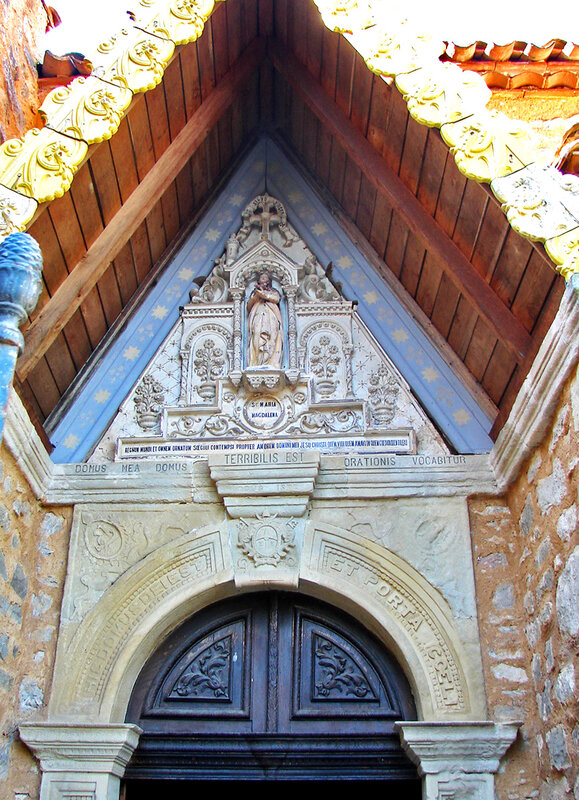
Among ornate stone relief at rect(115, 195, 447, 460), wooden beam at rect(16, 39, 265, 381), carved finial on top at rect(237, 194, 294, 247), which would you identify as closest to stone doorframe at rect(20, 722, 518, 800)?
ornate stone relief at rect(115, 195, 447, 460)

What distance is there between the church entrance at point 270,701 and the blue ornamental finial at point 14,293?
170cm

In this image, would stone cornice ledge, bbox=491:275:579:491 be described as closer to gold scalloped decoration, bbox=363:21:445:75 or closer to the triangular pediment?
the triangular pediment

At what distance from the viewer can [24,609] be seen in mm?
3879

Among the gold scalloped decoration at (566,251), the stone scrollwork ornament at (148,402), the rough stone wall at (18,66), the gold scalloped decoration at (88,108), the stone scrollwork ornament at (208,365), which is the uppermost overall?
the rough stone wall at (18,66)

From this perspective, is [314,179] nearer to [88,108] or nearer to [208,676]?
[88,108]

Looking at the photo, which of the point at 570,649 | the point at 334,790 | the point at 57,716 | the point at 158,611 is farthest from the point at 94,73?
the point at 334,790

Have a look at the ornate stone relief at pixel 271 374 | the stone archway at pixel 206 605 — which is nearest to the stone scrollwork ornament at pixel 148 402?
the ornate stone relief at pixel 271 374

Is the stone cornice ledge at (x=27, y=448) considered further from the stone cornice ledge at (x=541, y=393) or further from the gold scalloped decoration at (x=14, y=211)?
the stone cornice ledge at (x=541, y=393)

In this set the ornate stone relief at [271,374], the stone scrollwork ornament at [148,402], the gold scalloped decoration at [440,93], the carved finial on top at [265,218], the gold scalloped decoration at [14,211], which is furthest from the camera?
the carved finial on top at [265,218]

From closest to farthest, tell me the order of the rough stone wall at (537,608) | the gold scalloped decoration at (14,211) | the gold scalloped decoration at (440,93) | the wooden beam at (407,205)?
1. the rough stone wall at (537,608)
2. the gold scalloped decoration at (14,211)
3. the gold scalloped decoration at (440,93)
4. the wooden beam at (407,205)

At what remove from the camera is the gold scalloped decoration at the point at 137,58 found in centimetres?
385

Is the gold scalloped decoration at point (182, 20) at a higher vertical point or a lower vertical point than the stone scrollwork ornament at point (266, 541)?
higher

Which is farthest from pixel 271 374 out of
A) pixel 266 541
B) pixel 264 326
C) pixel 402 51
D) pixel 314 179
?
pixel 402 51

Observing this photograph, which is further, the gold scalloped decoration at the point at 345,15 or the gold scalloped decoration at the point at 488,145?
the gold scalloped decoration at the point at 345,15
